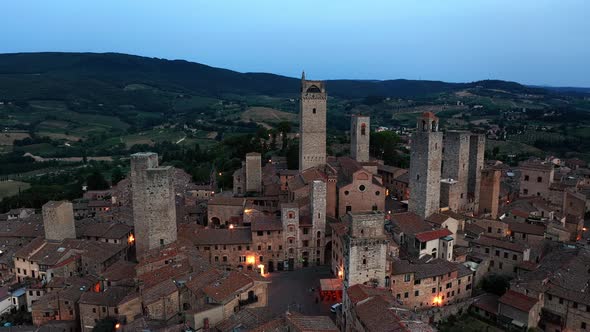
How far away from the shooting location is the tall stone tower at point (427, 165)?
43.9 meters

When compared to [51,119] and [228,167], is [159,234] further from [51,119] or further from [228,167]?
[51,119]

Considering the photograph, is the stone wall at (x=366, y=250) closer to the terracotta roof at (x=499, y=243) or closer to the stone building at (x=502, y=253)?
the stone building at (x=502, y=253)

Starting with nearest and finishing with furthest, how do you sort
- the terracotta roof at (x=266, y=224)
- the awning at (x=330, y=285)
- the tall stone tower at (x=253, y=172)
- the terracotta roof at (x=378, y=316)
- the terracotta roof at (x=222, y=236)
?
the terracotta roof at (x=378, y=316)
the awning at (x=330, y=285)
the terracotta roof at (x=222, y=236)
the terracotta roof at (x=266, y=224)
the tall stone tower at (x=253, y=172)

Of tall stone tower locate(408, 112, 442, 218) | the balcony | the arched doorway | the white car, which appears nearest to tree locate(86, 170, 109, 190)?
the arched doorway

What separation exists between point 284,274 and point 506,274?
19420 mm

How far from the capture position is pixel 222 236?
41.1 meters

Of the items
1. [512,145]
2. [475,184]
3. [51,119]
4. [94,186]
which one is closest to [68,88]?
[51,119]

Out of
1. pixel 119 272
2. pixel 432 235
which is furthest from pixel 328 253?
pixel 119 272

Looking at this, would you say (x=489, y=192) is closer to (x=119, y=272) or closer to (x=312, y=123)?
(x=312, y=123)

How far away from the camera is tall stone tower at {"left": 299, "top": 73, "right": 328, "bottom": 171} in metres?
55.7

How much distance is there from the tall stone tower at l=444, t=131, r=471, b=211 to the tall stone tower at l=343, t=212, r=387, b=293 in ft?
57.6

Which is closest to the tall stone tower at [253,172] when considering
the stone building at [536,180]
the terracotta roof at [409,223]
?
the terracotta roof at [409,223]

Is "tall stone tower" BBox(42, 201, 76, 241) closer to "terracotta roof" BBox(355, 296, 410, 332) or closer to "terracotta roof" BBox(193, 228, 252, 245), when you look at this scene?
"terracotta roof" BBox(193, 228, 252, 245)

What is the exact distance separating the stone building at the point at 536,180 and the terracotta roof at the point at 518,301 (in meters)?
23.3
